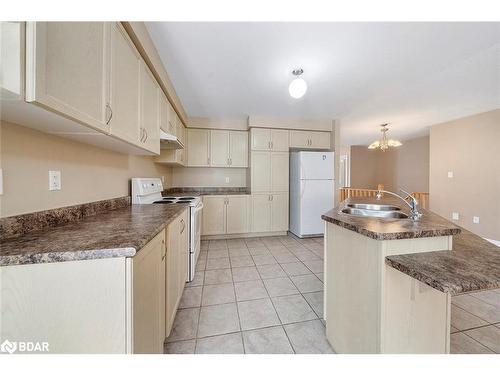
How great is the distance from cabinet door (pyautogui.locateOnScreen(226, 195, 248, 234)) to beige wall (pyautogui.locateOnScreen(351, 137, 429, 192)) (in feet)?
17.0

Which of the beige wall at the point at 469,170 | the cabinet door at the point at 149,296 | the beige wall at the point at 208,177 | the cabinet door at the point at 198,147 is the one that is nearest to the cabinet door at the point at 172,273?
the cabinet door at the point at 149,296

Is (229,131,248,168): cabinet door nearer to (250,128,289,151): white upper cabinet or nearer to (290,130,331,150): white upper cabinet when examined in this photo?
(250,128,289,151): white upper cabinet

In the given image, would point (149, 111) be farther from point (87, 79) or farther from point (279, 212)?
point (279, 212)

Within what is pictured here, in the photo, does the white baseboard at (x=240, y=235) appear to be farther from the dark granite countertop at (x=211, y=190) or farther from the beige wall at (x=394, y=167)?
the beige wall at (x=394, y=167)

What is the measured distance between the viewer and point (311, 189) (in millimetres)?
3643

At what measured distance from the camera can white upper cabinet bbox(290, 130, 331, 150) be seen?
3797mm

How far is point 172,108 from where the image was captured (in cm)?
259

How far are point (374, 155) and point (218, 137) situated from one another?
6.15m

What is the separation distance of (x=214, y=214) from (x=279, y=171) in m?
1.48

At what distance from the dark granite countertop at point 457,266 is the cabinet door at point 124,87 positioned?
1.61 meters

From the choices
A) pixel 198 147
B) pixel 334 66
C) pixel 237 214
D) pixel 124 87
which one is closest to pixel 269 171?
pixel 237 214

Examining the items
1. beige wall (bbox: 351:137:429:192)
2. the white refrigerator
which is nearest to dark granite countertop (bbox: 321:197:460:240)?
the white refrigerator
